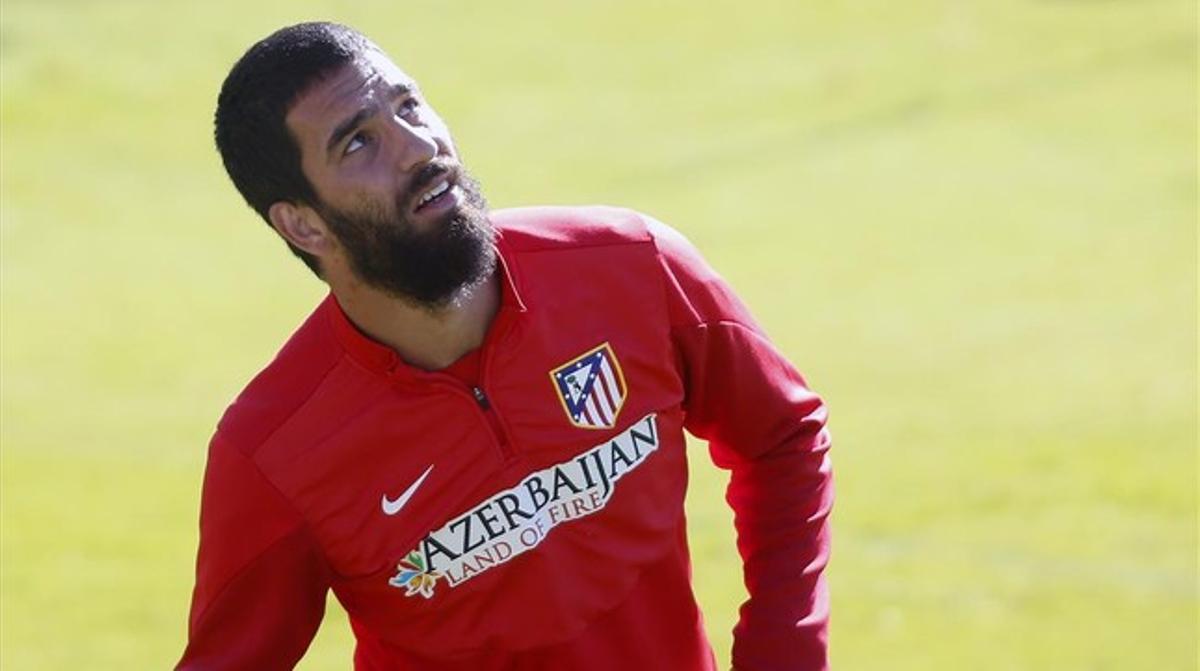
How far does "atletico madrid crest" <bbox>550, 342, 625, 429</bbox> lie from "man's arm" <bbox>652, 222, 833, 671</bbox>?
142 mm

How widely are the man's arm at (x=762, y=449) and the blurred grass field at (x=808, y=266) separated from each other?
7447 mm

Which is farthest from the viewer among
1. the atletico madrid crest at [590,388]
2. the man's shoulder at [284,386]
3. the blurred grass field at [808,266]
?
the blurred grass field at [808,266]

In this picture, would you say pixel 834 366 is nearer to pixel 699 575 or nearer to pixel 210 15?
pixel 699 575

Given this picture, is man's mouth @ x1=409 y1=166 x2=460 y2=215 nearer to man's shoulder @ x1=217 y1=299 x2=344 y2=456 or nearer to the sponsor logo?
man's shoulder @ x1=217 y1=299 x2=344 y2=456

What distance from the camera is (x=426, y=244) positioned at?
4.02 metres

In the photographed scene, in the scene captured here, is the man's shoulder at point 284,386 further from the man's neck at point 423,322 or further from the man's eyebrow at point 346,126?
the man's eyebrow at point 346,126

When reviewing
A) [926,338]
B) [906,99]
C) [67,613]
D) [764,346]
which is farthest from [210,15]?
[764,346]

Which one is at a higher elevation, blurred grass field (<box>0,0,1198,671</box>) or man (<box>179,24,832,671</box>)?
blurred grass field (<box>0,0,1198,671</box>)

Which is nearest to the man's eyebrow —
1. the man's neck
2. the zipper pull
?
the man's neck

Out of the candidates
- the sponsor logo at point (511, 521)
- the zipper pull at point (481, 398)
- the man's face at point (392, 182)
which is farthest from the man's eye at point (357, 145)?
the sponsor logo at point (511, 521)

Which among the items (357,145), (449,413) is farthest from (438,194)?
(449,413)

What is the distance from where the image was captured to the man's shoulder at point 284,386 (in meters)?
4.12

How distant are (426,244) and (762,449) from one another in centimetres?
74

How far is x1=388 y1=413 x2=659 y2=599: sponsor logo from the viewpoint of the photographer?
4.19 m
